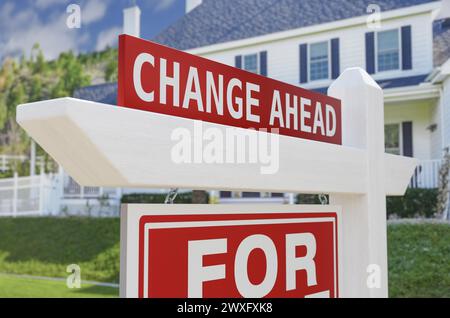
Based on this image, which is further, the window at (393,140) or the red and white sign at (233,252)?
the window at (393,140)

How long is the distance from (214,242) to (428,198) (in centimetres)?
1012

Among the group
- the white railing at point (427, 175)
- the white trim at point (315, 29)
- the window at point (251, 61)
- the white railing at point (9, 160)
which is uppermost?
the white trim at point (315, 29)

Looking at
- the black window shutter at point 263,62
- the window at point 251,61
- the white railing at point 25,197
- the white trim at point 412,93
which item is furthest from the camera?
the window at point 251,61

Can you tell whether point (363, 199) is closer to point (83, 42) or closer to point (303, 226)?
point (303, 226)

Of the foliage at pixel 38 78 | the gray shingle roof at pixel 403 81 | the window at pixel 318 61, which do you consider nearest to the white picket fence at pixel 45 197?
the window at pixel 318 61

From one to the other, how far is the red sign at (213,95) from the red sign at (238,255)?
0.24m

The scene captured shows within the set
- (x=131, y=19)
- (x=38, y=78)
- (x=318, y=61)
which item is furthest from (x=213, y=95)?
(x=38, y=78)

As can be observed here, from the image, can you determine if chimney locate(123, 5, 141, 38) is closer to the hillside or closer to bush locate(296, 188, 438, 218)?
the hillside

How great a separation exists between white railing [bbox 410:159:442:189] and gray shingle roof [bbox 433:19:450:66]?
289 cm

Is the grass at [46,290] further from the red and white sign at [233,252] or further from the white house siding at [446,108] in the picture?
the white house siding at [446,108]

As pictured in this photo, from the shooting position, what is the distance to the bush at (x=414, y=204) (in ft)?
34.2

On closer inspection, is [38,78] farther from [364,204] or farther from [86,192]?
[364,204]

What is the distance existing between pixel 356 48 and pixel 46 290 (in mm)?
9936

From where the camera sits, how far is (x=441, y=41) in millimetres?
13016
